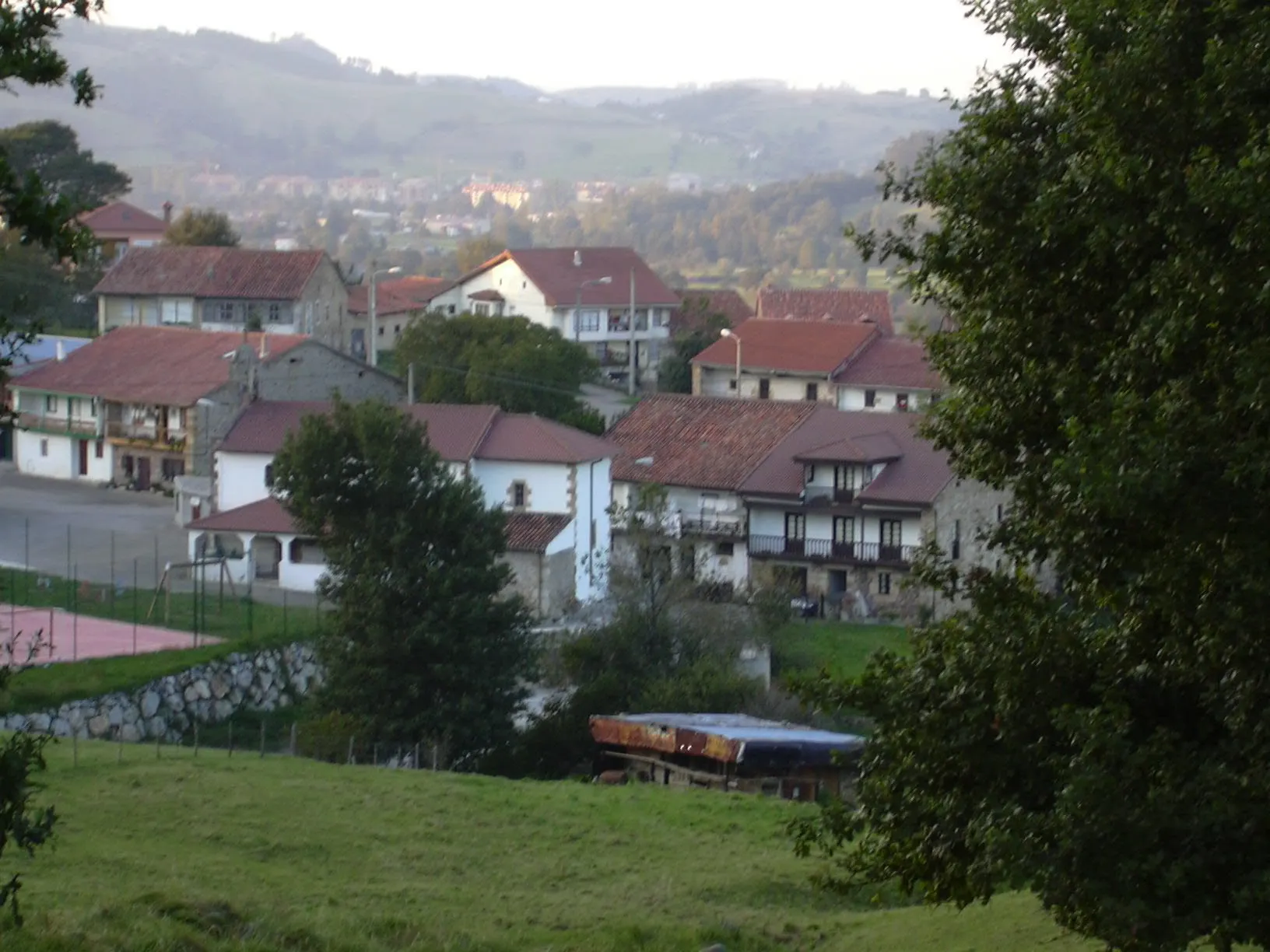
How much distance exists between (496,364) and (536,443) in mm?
14203

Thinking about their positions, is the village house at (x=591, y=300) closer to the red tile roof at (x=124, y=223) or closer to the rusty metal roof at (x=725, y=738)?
the red tile roof at (x=124, y=223)

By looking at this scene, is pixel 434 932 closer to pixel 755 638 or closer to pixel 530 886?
pixel 530 886

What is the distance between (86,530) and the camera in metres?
43.0

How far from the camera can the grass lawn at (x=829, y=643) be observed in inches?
1393

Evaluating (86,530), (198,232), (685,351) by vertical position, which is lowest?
(86,530)

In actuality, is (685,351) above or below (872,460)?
above

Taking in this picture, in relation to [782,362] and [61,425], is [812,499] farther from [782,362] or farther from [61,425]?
[61,425]

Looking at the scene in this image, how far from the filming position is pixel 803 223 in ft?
616

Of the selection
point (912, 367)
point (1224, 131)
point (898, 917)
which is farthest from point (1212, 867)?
point (912, 367)

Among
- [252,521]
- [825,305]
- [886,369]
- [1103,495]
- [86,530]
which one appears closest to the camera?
[1103,495]

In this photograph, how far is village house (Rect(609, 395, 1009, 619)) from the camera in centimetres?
4316

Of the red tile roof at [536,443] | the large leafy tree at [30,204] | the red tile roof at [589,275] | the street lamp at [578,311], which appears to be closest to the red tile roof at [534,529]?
the red tile roof at [536,443]

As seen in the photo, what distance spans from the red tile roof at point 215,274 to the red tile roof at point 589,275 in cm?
1316

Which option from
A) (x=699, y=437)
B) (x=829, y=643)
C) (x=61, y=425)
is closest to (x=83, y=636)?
(x=829, y=643)
